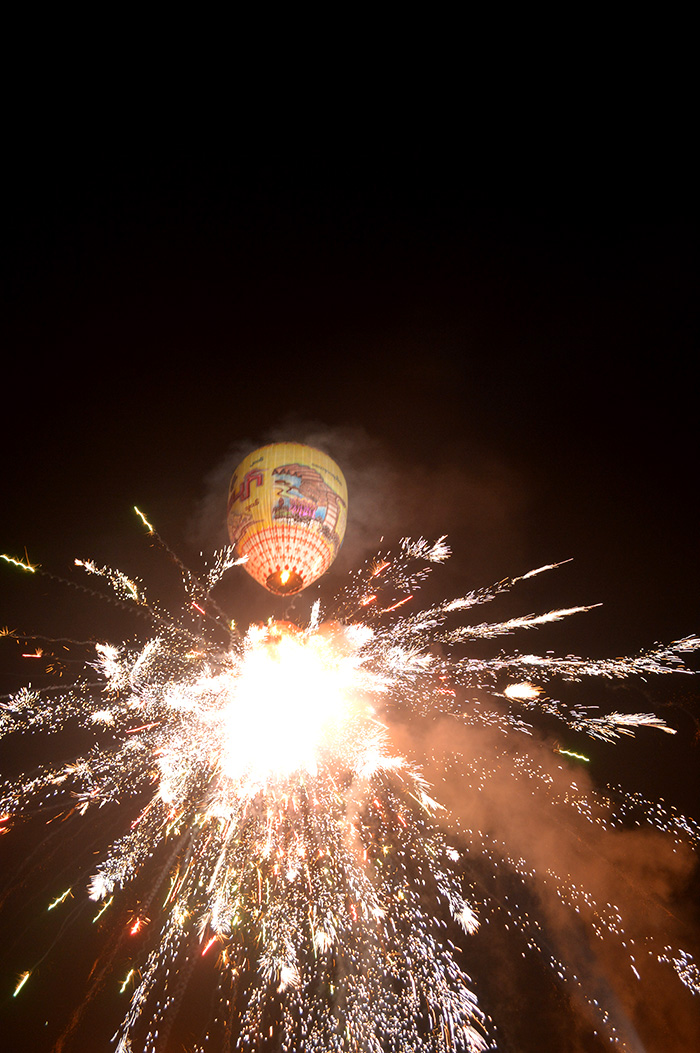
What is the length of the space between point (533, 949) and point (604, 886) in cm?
139

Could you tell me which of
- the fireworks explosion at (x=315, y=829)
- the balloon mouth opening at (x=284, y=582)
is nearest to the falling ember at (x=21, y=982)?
the fireworks explosion at (x=315, y=829)

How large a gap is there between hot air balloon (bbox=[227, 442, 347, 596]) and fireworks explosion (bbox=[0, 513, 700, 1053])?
74cm

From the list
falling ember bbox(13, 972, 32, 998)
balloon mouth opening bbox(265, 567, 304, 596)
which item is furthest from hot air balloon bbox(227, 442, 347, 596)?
falling ember bbox(13, 972, 32, 998)

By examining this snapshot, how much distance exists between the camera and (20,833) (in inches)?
282

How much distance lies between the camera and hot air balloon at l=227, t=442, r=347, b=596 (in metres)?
5.20

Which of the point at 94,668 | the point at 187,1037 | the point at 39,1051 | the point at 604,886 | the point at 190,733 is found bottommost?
the point at 39,1051

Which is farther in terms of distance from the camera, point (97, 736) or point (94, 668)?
point (97, 736)

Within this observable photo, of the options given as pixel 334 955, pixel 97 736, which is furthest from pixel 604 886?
pixel 97 736

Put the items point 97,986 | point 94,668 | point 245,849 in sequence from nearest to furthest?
point 97,986 < point 245,849 < point 94,668

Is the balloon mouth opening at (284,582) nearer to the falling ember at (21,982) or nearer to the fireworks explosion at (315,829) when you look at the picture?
the fireworks explosion at (315,829)

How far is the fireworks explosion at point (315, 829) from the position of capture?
5.32 m

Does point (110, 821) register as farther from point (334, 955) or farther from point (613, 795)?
point (613, 795)

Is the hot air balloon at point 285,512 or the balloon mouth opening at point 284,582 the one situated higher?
the hot air balloon at point 285,512

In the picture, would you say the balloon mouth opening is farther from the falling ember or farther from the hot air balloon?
the falling ember
